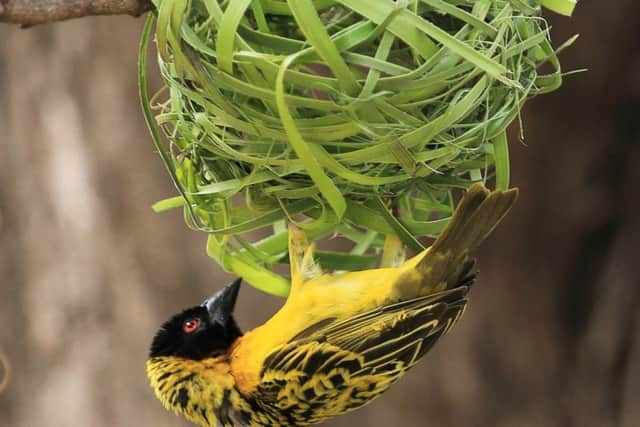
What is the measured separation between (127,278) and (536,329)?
3.45 ft

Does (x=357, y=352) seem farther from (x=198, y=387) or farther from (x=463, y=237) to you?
(x=198, y=387)

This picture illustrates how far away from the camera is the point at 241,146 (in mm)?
1052

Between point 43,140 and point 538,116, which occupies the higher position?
point 43,140

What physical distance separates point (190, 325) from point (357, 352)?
318mm

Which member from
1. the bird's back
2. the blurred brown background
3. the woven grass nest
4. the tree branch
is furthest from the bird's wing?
the blurred brown background

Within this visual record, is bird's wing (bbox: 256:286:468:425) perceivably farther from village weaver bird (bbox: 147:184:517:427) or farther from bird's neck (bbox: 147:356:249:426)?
bird's neck (bbox: 147:356:249:426)

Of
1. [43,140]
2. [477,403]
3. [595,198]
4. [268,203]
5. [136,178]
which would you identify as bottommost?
[477,403]

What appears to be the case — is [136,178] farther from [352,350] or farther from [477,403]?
[352,350]

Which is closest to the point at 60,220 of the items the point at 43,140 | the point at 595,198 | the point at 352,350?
the point at 43,140

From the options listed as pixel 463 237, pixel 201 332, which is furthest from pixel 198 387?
pixel 463 237

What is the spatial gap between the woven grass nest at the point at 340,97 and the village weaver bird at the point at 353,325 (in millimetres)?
58

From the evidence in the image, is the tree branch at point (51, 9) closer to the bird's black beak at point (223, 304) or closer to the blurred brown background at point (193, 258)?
the bird's black beak at point (223, 304)

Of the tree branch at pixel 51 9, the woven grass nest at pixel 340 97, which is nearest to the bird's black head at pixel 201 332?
the woven grass nest at pixel 340 97

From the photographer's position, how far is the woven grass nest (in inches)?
36.4
